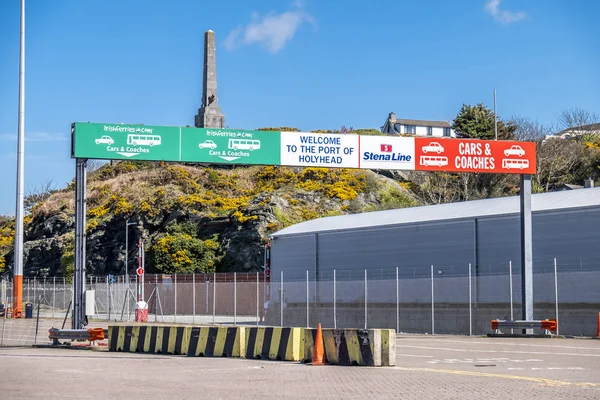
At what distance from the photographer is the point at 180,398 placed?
511 inches

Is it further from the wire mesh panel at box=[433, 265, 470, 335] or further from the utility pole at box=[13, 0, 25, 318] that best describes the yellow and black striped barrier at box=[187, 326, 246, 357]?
the utility pole at box=[13, 0, 25, 318]

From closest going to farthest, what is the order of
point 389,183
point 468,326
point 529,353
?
1. point 529,353
2. point 468,326
3. point 389,183

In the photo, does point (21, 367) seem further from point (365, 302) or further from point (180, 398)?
point (365, 302)

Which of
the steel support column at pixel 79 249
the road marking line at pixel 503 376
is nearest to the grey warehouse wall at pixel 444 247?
the road marking line at pixel 503 376

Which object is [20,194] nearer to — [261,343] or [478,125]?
[261,343]

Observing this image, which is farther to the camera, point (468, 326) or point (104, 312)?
point (104, 312)

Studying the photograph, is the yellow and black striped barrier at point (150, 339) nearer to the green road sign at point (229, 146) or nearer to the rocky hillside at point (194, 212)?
the green road sign at point (229, 146)

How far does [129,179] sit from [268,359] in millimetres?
57204

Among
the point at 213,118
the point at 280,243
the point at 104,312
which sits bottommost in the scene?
the point at 104,312

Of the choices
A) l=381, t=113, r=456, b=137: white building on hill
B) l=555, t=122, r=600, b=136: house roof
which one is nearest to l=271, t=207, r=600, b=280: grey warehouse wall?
l=555, t=122, r=600, b=136: house roof

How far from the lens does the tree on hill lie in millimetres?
72562

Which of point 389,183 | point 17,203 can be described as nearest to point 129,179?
point 389,183

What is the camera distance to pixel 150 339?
79.0ft

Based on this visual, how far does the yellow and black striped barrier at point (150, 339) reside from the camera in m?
23.1
